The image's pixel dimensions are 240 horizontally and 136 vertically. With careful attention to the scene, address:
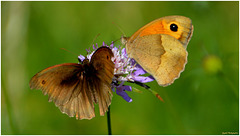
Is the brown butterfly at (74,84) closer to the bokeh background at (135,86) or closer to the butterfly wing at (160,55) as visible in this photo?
the butterfly wing at (160,55)

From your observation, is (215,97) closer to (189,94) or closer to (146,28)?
(189,94)

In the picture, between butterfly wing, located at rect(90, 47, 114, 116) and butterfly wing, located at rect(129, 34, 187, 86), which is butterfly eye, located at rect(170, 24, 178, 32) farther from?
butterfly wing, located at rect(90, 47, 114, 116)

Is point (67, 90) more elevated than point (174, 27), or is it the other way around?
point (174, 27)

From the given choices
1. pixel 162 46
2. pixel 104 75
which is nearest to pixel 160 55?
pixel 162 46

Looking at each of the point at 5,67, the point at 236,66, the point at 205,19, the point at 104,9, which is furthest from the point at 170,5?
the point at 5,67

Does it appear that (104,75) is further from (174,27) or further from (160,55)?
(174,27)

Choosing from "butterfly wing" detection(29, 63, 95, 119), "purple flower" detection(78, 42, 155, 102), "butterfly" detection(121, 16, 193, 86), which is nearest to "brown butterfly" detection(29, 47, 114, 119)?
"butterfly wing" detection(29, 63, 95, 119)
